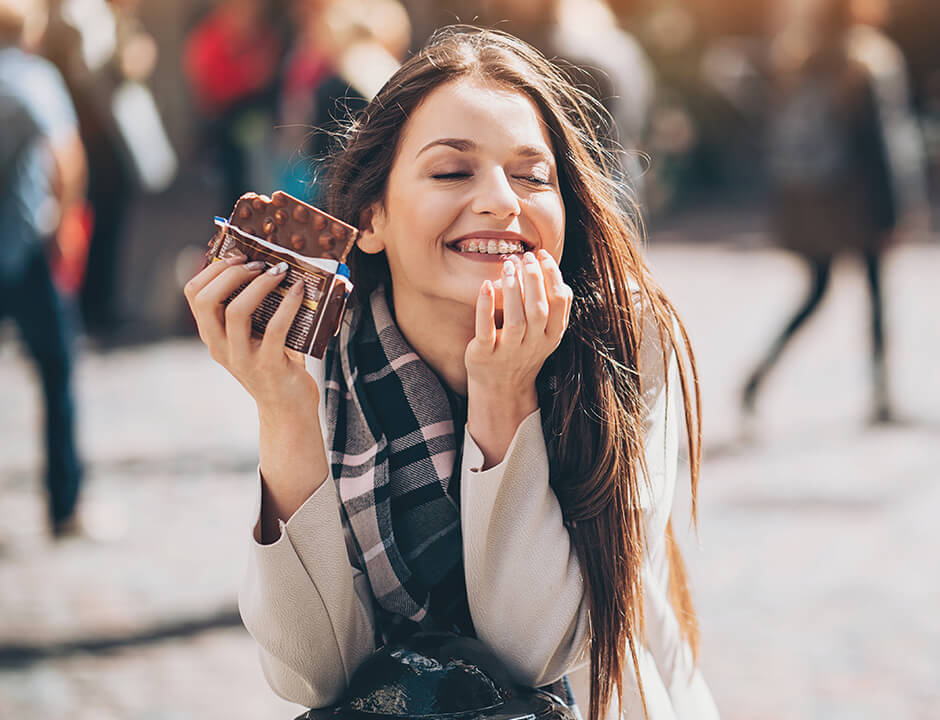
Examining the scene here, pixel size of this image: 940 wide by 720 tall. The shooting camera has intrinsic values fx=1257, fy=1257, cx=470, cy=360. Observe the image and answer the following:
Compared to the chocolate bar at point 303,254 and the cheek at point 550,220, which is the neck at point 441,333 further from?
the chocolate bar at point 303,254

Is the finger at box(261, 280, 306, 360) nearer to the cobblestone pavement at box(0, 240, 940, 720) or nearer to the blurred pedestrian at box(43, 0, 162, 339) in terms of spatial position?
the cobblestone pavement at box(0, 240, 940, 720)

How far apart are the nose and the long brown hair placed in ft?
0.52

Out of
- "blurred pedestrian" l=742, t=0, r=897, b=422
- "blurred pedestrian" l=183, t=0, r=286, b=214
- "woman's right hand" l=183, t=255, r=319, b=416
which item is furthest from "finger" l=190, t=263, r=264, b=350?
"blurred pedestrian" l=183, t=0, r=286, b=214

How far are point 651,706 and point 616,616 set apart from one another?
21 centimetres

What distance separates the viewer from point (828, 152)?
6125 millimetres

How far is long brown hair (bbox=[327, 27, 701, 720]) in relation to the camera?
1.71 meters

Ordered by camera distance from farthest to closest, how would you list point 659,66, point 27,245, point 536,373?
point 659,66
point 27,245
point 536,373

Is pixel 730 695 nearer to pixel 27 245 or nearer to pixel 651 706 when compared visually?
pixel 651 706

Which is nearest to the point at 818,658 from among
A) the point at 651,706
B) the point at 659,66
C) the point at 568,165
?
the point at 651,706

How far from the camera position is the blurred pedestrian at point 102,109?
7.62m

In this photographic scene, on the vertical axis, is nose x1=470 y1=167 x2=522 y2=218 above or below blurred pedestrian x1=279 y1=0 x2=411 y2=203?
below

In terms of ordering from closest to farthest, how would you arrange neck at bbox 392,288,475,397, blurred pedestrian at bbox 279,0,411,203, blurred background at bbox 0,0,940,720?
neck at bbox 392,288,475,397
blurred background at bbox 0,0,940,720
blurred pedestrian at bbox 279,0,411,203

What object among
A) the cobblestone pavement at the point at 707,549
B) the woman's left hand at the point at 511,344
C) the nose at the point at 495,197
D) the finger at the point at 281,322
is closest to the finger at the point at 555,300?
the woman's left hand at the point at 511,344

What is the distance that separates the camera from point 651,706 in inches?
71.9
